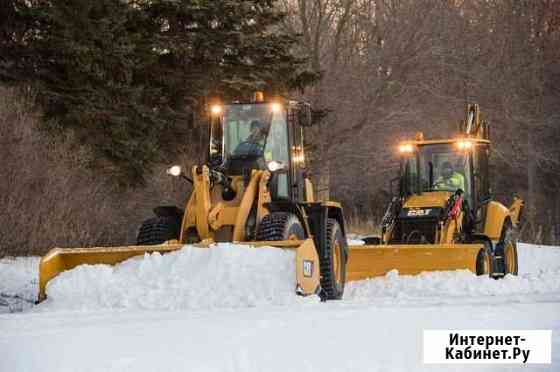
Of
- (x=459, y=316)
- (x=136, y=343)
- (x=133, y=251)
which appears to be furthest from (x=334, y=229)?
(x=136, y=343)

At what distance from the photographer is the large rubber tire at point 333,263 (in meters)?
11.2

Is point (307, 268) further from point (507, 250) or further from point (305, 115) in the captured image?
point (507, 250)

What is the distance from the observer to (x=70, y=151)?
58.7ft

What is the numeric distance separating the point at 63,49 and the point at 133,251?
8600 mm

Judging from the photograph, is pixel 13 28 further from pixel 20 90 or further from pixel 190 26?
pixel 190 26

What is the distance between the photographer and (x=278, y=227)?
1076 centimetres

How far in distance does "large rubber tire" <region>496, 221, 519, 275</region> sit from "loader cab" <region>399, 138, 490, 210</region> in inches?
29.1

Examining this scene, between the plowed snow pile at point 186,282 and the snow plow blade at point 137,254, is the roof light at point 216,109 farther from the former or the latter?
the plowed snow pile at point 186,282

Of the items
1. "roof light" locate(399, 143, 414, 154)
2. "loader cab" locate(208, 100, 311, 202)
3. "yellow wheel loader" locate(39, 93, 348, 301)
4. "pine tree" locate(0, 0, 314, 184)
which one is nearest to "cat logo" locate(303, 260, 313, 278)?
"yellow wheel loader" locate(39, 93, 348, 301)

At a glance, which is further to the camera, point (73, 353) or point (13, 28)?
point (13, 28)

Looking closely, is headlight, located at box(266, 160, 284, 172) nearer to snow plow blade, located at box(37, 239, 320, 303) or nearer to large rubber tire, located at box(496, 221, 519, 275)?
snow plow blade, located at box(37, 239, 320, 303)

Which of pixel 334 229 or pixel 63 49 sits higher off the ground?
pixel 63 49

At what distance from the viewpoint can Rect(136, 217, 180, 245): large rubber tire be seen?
38.4ft

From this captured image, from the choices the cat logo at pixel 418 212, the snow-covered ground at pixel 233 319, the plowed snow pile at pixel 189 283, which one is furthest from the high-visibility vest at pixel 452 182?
the plowed snow pile at pixel 189 283
